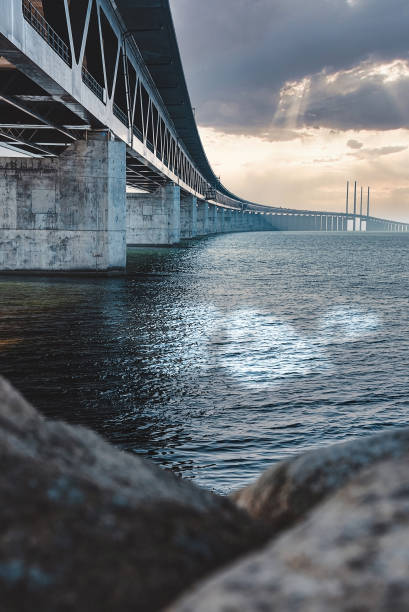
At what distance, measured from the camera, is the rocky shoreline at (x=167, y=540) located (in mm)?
1371

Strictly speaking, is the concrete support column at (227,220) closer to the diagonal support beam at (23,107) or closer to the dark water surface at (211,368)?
the diagonal support beam at (23,107)

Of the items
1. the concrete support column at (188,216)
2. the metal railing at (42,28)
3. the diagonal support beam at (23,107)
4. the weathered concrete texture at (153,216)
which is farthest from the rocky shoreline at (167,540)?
the concrete support column at (188,216)

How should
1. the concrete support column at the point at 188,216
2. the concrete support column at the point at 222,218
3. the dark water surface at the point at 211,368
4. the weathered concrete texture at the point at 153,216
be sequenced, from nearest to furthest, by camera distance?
the dark water surface at the point at 211,368 < the weathered concrete texture at the point at 153,216 < the concrete support column at the point at 188,216 < the concrete support column at the point at 222,218

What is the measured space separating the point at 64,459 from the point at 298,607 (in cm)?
97

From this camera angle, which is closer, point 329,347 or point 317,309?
point 329,347

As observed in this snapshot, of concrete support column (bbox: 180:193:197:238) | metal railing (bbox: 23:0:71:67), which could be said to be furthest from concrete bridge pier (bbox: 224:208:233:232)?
metal railing (bbox: 23:0:71:67)

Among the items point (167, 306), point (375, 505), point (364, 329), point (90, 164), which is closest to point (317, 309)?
point (364, 329)

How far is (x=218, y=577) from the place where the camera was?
59.1 inches

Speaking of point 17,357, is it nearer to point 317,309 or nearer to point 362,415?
point 362,415

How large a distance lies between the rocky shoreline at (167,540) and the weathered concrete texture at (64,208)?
23.9m

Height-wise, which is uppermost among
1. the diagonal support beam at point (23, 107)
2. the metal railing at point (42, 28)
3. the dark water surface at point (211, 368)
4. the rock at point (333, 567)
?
the metal railing at point (42, 28)

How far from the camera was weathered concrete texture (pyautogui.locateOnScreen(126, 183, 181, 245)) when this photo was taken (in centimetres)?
6031

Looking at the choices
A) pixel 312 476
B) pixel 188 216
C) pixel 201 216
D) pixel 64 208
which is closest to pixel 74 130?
pixel 64 208

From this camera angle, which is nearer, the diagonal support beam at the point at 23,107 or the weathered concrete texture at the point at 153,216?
the diagonal support beam at the point at 23,107
